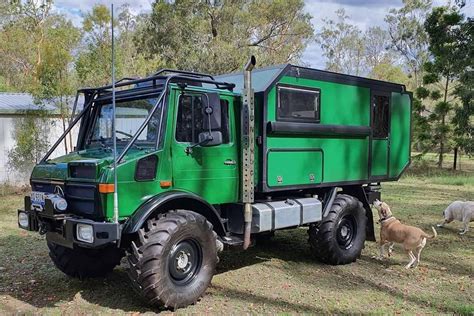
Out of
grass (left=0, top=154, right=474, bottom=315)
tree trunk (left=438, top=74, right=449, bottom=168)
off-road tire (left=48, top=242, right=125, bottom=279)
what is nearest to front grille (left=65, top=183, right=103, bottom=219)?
off-road tire (left=48, top=242, right=125, bottom=279)

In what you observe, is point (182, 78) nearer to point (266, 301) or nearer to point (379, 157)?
point (266, 301)

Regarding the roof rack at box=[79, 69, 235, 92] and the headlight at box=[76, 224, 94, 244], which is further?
the roof rack at box=[79, 69, 235, 92]

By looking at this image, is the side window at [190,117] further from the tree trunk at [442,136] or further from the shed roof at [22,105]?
the tree trunk at [442,136]

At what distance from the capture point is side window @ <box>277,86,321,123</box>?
5879 millimetres

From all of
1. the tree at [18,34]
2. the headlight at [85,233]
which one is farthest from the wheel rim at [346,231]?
the tree at [18,34]

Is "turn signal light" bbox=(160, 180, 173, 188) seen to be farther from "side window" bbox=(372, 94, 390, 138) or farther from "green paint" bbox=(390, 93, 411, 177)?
"green paint" bbox=(390, 93, 411, 177)

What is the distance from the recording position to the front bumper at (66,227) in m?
4.41

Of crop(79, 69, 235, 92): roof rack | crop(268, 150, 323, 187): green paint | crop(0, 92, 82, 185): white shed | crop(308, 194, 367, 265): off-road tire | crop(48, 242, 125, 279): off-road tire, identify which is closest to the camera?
crop(79, 69, 235, 92): roof rack

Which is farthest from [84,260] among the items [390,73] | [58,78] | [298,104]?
[390,73]

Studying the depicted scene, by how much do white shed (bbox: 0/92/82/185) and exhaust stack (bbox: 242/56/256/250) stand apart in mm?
10520

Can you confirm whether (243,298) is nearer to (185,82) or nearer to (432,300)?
(432,300)

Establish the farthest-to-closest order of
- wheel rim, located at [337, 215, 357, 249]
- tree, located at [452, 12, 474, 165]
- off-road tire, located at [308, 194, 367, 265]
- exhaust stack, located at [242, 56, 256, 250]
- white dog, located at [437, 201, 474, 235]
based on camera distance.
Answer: tree, located at [452, 12, 474, 165]
white dog, located at [437, 201, 474, 235]
wheel rim, located at [337, 215, 357, 249]
off-road tire, located at [308, 194, 367, 265]
exhaust stack, located at [242, 56, 256, 250]

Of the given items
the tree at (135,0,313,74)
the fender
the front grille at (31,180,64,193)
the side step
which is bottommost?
the side step

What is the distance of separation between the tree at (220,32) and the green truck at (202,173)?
15910mm
